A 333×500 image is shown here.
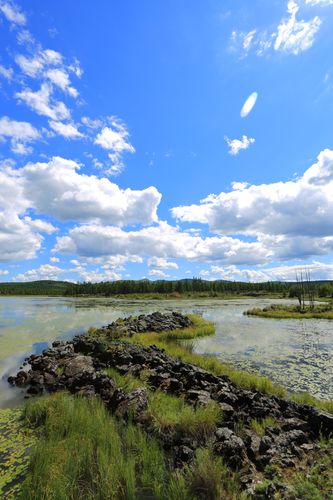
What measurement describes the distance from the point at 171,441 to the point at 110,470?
7.03ft

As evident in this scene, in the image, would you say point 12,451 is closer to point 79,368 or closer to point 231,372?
point 79,368

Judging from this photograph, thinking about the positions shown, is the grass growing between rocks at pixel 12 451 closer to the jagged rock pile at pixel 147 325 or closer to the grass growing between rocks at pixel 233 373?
the grass growing between rocks at pixel 233 373

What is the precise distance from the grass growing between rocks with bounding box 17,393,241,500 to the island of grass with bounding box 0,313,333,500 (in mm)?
19

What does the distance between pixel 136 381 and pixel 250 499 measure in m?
7.75

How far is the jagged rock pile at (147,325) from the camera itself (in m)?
27.9

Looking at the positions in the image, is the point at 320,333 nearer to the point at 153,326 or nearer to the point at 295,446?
the point at 153,326

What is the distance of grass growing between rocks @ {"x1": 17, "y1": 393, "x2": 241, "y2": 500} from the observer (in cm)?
548

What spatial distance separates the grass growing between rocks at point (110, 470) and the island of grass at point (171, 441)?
0.06 ft

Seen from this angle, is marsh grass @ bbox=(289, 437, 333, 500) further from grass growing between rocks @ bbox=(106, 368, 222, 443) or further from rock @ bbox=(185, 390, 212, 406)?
rock @ bbox=(185, 390, 212, 406)

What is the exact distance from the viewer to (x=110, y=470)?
5.93 m

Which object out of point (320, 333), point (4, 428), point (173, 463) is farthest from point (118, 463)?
point (320, 333)

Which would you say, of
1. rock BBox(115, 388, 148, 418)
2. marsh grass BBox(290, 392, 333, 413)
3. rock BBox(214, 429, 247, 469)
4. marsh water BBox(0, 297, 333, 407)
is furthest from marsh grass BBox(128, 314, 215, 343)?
rock BBox(214, 429, 247, 469)

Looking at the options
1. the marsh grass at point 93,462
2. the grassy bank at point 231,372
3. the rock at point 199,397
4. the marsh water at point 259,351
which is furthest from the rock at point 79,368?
the grassy bank at point 231,372

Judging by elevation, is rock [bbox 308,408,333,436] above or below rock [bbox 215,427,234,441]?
below
